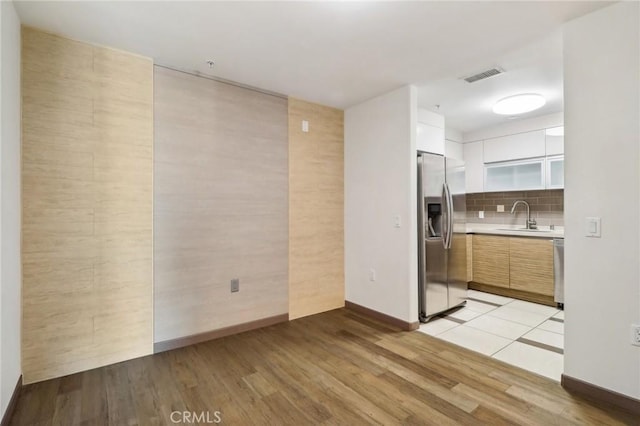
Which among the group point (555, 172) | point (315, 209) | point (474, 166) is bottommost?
point (315, 209)

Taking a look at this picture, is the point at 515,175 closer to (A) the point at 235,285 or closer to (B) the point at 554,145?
(B) the point at 554,145

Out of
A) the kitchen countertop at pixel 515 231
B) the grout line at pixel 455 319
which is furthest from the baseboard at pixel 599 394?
the kitchen countertop at pixel 515 231

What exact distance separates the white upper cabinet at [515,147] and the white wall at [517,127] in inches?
2.7

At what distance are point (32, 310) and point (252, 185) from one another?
6.36 ft

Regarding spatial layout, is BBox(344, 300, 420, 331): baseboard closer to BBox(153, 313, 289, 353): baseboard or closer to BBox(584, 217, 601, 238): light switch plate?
BBox(153, 313, 289, 353): baseboard

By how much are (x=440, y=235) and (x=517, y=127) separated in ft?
7.71

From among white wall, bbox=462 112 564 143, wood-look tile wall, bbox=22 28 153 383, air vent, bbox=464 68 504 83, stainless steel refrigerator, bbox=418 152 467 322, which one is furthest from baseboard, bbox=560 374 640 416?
white wall, bbox=462 112 564 143

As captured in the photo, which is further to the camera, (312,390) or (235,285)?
(235,285)

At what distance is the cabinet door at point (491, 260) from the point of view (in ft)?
13.8

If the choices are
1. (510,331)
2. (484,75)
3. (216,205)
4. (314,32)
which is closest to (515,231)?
(510,331)

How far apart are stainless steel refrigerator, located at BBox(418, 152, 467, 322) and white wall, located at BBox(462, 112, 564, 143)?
1.41 m

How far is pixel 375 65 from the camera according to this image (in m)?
2.69

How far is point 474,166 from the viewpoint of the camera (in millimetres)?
4945

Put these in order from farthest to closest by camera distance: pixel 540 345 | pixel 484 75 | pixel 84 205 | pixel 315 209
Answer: pixel 315 209 < pixel 484 75 < pixel 540 345 < pixel 84 205
